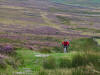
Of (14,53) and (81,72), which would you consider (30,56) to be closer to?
(14,53)

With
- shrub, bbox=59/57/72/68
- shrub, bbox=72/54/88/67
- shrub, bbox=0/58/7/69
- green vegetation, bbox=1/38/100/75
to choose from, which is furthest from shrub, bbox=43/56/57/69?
shrub, bbox=0/58/7/69

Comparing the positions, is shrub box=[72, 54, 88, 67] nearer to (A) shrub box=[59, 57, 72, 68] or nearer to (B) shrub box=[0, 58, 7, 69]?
(A) shrub box=[59, 57, 72, 68]

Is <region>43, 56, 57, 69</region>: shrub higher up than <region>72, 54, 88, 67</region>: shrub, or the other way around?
<region>72, 54, 88, 67</region>: shrub

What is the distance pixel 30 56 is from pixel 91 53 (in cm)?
613

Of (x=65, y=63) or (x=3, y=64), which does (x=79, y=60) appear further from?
(x=3, y=64)

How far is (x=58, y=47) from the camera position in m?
30.2

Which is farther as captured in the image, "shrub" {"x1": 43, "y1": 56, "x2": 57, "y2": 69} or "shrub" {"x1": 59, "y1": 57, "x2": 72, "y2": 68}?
"shrub" {"x1": 59, "y1": 57, "x2": 72, "y2": 68}

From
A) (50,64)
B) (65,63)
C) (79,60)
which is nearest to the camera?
(79,60)

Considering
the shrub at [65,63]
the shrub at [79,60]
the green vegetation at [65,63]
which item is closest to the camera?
the green vegetation at [65,63]

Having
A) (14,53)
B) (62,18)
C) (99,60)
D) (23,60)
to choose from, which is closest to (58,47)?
(14,53)

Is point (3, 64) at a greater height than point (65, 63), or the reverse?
point (3, 64)

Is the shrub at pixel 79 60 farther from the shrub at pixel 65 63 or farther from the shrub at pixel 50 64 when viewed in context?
the shrub at pixel 50 64

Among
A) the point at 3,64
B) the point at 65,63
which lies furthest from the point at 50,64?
the point at 3,64

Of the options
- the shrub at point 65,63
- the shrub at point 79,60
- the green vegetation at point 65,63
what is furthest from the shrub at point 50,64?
the shrub at point 79,60
